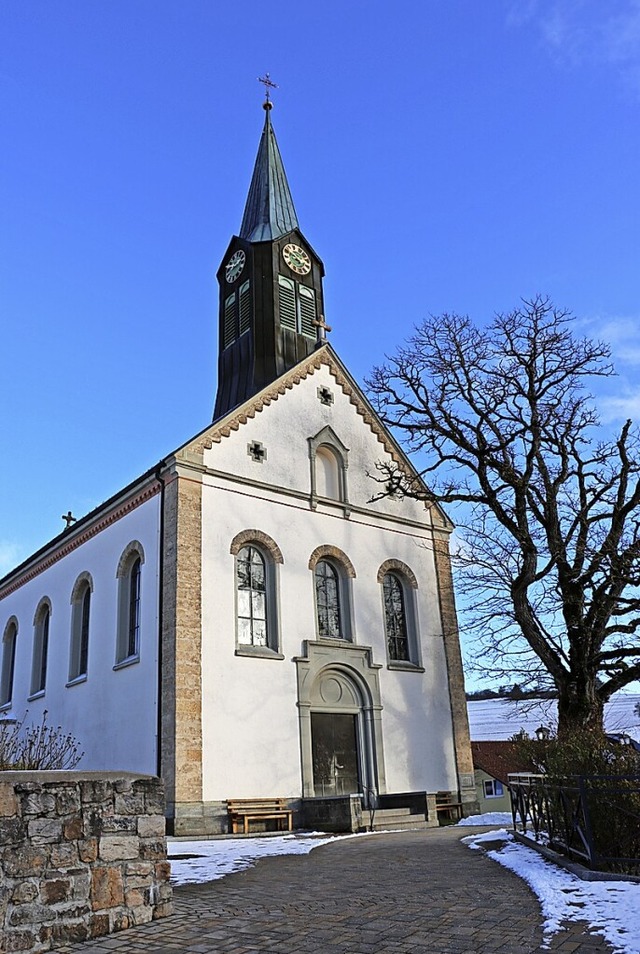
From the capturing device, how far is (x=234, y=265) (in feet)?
83.4

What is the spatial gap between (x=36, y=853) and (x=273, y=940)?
1.95m

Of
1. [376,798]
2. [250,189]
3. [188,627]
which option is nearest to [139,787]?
[188,627]

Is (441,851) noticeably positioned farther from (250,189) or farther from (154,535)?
(250,189)

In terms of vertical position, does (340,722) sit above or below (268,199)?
below

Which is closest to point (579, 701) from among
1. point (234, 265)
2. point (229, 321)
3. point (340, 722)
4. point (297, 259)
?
point (340, 722)

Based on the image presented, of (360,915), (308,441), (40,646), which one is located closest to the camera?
(360,915)

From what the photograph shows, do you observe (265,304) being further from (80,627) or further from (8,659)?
(8,659)

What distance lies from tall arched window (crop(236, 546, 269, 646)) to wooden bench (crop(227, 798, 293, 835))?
3239 mm

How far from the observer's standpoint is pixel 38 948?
5.97m

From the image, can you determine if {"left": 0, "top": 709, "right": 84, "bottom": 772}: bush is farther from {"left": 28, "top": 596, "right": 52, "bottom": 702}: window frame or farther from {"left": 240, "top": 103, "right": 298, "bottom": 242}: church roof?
{"left": 240, "top": 103, "right": 298, "bottom": 242}: church roof

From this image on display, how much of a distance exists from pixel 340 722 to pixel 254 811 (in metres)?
3.45

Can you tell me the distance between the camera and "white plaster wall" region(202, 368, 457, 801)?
16.5 meters

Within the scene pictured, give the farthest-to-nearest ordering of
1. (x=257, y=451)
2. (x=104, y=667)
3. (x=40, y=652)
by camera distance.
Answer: (x=40, y=652) < (x=257, y=451) < (x=104, y=667)

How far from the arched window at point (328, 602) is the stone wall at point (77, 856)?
12.1 meters
